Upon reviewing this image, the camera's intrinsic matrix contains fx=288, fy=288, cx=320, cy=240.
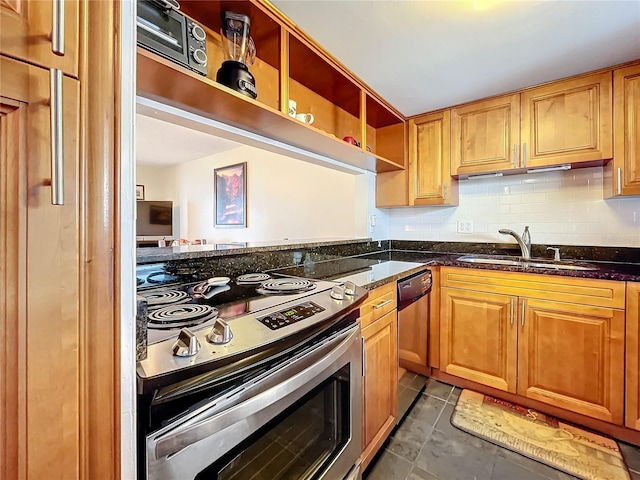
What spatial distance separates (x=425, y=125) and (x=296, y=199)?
5.21 feet

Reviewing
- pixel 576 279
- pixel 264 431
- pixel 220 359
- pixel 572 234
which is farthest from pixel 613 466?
pixel 220 359

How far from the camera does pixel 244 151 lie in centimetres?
399

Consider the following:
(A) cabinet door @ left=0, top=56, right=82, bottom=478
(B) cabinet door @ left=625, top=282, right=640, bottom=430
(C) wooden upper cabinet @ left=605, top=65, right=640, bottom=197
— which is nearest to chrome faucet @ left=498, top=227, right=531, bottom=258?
(C) wooden upper cabinet @ left=605, top=65, right=640, bottom=197

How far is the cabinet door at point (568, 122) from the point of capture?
1733mm

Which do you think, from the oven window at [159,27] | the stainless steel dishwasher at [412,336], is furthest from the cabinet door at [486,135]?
the oven window at [159,27]

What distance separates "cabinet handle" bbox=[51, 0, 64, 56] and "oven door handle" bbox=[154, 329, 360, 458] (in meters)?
0.65

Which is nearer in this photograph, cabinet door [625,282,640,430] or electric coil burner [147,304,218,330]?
electric coil burner [147,304,218,330]

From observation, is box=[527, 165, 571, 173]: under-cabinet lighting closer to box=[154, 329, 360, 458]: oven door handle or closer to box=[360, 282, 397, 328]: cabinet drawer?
box=[360, 282, 397, 328]: cabinet drawer

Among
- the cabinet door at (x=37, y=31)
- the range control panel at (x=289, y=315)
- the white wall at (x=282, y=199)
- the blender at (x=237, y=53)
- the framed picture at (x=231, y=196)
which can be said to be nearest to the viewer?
the cabinet door at (x=37, y=31)

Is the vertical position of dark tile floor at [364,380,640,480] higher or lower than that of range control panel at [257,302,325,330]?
lower

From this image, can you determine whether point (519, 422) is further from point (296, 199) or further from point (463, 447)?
point (296, 199)

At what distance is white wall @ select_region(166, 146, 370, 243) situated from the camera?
2807 millimetres

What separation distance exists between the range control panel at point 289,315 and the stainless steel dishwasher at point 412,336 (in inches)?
30.9

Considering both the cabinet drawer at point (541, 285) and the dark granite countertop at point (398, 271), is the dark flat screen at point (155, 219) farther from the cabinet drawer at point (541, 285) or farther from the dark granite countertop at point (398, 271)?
the cabinet drawer at point (541, 285)
